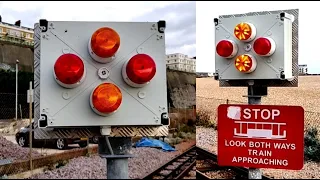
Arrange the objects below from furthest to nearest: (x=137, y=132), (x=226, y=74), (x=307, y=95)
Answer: (x=307, y=95), (x=226, y=74), (x=137, y=132)

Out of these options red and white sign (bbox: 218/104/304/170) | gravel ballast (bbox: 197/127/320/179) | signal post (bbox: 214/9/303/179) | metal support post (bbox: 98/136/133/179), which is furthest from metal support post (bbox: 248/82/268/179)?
gravel ballast (bbox: 197/127/320/179)

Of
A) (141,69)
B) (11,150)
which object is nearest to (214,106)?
(141,69)

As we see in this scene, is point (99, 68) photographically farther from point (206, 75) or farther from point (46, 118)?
point (206, 75)

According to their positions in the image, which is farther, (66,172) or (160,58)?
(66,172)

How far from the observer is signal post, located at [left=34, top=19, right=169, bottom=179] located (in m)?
1.03

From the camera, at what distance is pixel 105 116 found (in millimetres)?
1081

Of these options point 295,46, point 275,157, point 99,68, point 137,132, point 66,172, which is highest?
point 295,46

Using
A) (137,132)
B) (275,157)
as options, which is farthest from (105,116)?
(275,157)

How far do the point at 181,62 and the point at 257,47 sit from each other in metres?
0.34

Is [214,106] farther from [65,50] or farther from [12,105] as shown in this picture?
[65,50]

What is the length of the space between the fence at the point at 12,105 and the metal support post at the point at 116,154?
26.4 inches

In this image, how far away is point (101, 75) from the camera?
3.44ft

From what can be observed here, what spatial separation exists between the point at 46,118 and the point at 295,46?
1.11m

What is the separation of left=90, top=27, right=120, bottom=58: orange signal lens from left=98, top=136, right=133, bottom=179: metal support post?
10.3 inches
